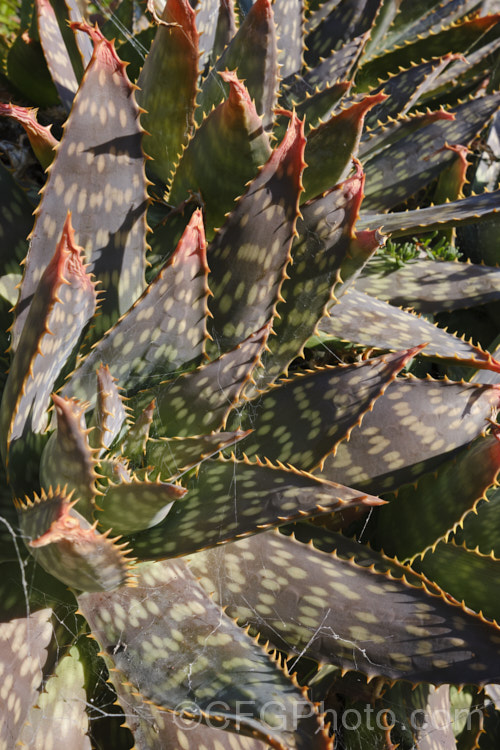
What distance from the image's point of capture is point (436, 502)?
3.54 feet

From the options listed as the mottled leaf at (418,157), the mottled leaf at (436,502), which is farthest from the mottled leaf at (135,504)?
the mottled leaf at (418,157)

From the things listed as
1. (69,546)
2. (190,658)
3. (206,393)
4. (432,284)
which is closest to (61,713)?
(190,658)

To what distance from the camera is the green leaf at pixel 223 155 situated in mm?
1063

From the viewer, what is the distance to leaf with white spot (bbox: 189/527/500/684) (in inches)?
36.3

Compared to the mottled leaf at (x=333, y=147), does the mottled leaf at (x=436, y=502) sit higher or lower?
lower

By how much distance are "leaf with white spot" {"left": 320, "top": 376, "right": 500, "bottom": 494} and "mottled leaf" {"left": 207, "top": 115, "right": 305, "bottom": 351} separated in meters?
0.25

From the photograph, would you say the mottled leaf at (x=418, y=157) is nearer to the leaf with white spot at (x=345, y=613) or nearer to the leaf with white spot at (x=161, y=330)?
the leaf with white spot at (x=161, y=330)

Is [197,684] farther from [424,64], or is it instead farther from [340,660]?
[424,64]

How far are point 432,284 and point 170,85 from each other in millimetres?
706

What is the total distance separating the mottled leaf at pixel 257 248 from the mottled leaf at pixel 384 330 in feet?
0.74

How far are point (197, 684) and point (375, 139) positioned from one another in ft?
3.60

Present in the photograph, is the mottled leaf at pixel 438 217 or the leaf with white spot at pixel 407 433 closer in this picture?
the leaf with white spot at pixel 407 433

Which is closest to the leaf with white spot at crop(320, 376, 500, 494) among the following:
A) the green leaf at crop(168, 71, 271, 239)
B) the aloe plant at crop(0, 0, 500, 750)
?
the aloe plant at crop(0, 0, 500, 750)

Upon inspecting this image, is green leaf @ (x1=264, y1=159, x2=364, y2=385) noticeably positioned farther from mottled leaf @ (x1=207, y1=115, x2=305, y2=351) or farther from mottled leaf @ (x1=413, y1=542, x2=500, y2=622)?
mottled leaf @ (x1=413, y1=542, x2=500, y2=622)
